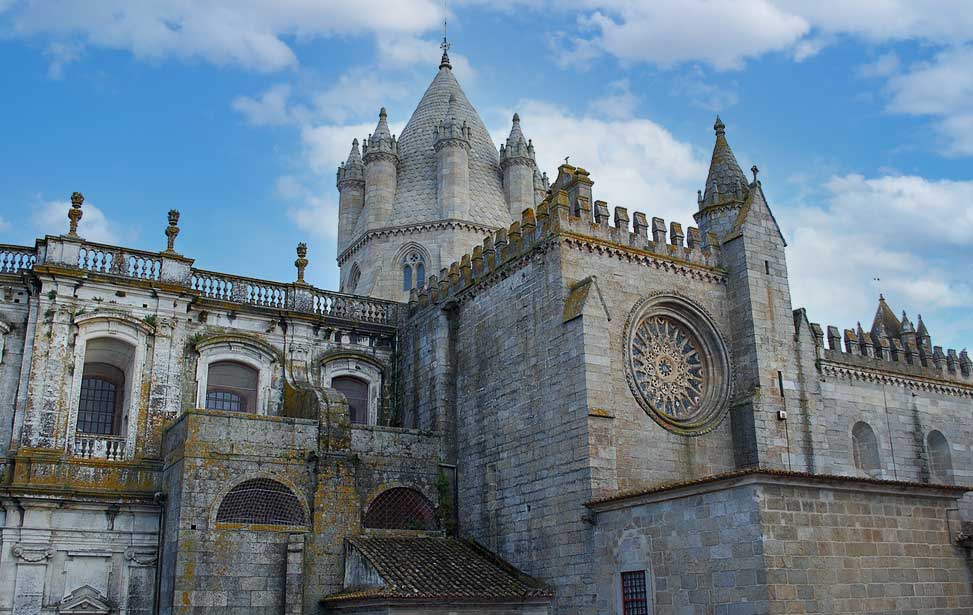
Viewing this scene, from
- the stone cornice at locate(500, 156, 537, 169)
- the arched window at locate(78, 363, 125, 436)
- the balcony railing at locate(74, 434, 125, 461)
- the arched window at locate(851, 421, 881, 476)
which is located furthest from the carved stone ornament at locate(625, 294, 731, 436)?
the stone cornice at locate(500, 156, 537, 169)

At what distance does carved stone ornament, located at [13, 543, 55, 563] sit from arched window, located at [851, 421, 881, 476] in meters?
22.7

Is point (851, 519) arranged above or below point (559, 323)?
below

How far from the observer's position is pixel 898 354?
29609mm

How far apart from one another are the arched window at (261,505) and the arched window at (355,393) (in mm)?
5761

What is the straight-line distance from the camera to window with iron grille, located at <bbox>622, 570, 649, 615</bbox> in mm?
17750

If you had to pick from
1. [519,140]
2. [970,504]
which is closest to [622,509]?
[970,504]

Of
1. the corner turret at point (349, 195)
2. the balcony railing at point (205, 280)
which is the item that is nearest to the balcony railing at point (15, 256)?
the balcony railing at point (205, 280)

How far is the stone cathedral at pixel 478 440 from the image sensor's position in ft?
56.9

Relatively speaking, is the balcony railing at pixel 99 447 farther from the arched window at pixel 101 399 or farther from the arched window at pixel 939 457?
the arched window at pixel 939 457

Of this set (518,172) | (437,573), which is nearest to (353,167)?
(518,172)

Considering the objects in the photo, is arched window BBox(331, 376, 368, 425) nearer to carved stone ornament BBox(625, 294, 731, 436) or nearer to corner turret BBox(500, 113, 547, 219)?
carved stone ornament BBox(625, 294, 731, 436)

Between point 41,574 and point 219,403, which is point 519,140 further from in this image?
point 41,574

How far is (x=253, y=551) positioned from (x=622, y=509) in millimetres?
8374

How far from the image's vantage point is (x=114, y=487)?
73.2ft
